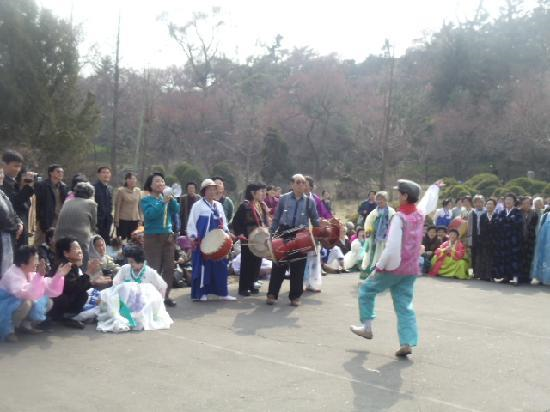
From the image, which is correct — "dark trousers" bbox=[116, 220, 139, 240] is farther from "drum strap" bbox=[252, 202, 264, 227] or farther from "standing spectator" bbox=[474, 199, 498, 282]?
"standing spectator" bbox=[474, 199, 498, 282]

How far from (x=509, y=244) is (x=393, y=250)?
6897 millimetres

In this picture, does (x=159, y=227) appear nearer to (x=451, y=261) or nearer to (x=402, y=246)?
(x=402, y=246)

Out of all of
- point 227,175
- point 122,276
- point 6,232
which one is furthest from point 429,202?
point 227,175

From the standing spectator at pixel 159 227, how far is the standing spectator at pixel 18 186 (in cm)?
153

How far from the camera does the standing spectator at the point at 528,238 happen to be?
1225cm

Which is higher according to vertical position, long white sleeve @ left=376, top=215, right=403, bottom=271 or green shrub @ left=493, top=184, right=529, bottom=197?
green shrub @ left=493, top=184, right=529, bottom=197

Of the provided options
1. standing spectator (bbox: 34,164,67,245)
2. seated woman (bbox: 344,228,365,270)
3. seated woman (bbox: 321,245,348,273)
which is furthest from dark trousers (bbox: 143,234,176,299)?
seated woman (bbox: 344,228,365,270)

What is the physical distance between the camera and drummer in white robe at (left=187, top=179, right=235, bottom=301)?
9.12 m

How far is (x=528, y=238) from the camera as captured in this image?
40.5 ft

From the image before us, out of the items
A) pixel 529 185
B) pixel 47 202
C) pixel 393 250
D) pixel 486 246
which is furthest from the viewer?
pixel 529 185

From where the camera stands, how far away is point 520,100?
96.7ft

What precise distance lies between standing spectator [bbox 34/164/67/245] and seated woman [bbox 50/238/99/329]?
2.16 m

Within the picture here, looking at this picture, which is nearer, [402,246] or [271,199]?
[402,246]

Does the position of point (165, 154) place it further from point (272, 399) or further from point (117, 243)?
point (272, 399)
